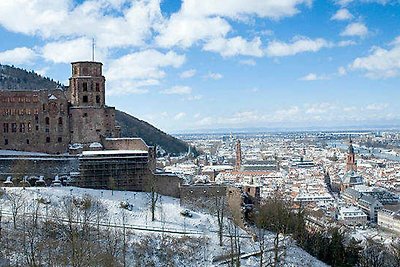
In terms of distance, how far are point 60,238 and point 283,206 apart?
919 inches

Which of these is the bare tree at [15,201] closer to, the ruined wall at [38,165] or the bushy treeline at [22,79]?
the ruined wall at [38,165]

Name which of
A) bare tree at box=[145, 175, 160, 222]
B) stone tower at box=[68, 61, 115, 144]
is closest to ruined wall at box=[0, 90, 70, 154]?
stone tower at box=[68, 61, 115, 144]

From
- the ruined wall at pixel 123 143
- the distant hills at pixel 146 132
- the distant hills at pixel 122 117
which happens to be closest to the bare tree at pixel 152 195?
the ruined wall at pixel 123 143

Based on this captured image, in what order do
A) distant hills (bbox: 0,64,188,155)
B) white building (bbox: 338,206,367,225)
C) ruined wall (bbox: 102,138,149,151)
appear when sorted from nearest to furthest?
1. ruined wall (bbox: 102,138,149,151)
2. white building (bbox: 338,206,367,225)
3. distant hills (bbox: 0,64,188,155)

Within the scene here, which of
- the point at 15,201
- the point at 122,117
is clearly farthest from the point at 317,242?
the point at 122,117

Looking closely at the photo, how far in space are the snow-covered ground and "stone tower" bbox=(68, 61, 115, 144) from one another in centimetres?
921

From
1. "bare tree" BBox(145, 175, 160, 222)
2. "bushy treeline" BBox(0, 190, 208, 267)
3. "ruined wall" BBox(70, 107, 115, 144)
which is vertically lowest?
"bushy treeline" BBox(0, 190, 208, 267)

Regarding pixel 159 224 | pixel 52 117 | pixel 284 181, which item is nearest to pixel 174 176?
pixel 159 224

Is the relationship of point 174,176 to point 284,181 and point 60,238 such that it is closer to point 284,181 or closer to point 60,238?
point 60,238

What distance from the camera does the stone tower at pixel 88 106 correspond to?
58312 millimetres

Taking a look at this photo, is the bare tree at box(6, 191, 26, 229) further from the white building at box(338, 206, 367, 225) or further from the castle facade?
the white building at box(338, 206, 367, 225)

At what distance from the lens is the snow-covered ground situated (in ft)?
144

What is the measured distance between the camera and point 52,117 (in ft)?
189

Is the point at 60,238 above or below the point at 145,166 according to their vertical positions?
below
